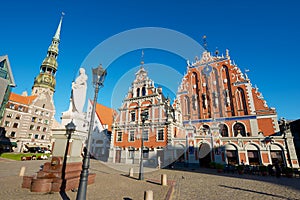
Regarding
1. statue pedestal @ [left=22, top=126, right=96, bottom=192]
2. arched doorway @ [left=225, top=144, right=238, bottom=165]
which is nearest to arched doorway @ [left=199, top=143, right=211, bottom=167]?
arched doorway @ [left=225, top=144, right=238, bottom=165]

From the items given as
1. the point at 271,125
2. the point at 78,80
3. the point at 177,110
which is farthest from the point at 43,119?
the point at 271,125

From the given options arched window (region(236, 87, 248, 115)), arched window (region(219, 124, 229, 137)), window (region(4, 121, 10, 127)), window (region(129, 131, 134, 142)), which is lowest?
window (region(129, 131, 134, 142))

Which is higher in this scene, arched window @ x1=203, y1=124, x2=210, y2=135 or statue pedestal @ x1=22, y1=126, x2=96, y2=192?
arched window @ x1=203, y1=124, x2=210, y2=135

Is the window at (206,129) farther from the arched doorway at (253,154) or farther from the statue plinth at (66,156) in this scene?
the statue plinth at (66,156)

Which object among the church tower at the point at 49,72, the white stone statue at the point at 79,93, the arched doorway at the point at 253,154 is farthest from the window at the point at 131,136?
the church tower at the point at 49,72

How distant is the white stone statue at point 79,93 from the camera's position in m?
8.47

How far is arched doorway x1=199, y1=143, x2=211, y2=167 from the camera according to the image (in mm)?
20438

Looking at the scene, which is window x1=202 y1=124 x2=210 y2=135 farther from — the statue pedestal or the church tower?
the church tower

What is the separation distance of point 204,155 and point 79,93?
60.1ft

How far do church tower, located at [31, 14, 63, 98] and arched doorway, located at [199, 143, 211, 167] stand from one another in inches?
2325

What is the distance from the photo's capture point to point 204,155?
2067cm

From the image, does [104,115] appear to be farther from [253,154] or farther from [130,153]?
[253,154]

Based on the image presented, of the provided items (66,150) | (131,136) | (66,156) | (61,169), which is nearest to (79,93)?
(66,150)

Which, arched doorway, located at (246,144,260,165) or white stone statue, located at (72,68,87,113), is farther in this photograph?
arched doorway, located at (246,144,260,165)
